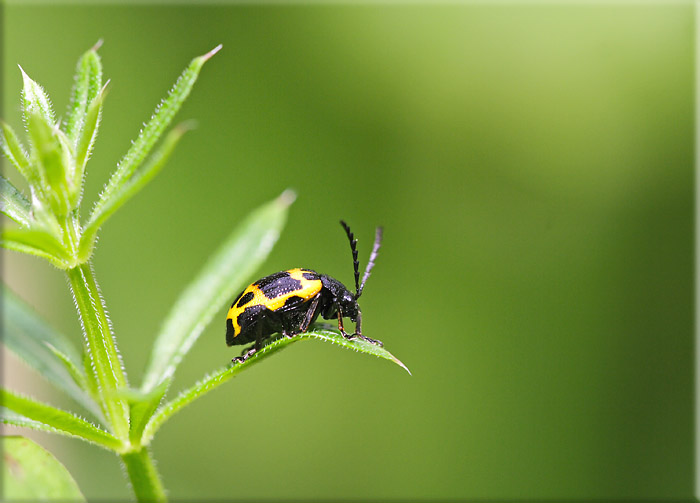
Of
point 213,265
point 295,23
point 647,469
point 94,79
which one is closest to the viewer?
point 94,79

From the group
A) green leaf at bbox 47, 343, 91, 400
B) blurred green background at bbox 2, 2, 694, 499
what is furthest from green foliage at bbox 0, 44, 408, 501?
blurred green background at bbox 2, 2, 694, 499

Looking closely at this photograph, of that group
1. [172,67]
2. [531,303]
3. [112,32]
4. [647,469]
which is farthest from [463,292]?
[112,32]

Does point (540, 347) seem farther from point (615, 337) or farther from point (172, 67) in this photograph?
point (172, 67)

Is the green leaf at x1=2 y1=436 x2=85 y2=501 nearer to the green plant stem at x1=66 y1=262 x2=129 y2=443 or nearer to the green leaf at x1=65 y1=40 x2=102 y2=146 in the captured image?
the green plant stem at x1=66 y1=262 x2=129 y2=443

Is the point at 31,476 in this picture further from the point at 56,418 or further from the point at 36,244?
the point at 36,244

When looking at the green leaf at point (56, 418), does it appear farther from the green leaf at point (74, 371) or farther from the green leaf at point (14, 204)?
the green leaf at point (14, 204)

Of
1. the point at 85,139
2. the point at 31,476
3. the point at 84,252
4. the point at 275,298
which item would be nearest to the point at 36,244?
the point at 84,252

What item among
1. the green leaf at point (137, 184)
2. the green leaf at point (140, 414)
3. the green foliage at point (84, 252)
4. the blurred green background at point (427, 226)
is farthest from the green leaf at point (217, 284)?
the blurred green background at point (427, 226)
